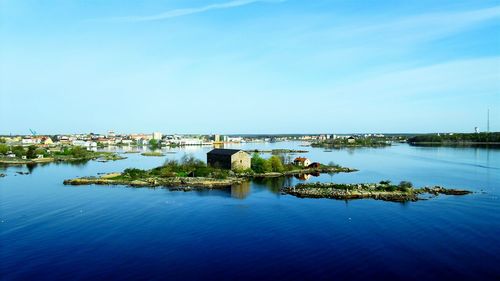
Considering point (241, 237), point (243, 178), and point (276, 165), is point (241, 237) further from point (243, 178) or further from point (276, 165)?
point (276, 165)

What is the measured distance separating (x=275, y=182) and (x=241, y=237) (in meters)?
12.3

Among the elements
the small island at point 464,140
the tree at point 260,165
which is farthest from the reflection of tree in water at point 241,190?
the small island at point 464,140

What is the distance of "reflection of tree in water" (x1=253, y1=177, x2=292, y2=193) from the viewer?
2230 cm

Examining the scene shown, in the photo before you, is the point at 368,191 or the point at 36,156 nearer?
the point at 368,191

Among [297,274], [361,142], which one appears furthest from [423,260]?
[361,142]

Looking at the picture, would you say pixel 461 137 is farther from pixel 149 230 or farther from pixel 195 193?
pixel 149 230

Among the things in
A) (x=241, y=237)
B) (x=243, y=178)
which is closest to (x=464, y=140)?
(x=243, y=178)

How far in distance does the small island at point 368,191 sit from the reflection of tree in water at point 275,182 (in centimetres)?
69

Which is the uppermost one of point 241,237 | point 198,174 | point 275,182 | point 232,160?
point 232,160

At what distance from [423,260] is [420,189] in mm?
11298

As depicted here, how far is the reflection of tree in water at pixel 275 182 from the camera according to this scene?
2230 centimetres

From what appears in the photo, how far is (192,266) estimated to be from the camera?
10.2 metres

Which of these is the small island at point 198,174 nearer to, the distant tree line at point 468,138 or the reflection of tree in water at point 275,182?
the reflection of tree in water at point 275,182

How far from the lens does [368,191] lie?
20.3m
